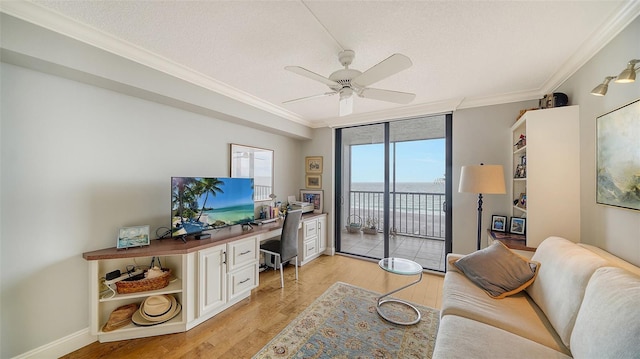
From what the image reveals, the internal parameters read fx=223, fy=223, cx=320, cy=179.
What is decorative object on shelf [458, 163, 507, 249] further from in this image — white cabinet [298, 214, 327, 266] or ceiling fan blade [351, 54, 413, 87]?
white cabinet [298, 214, 327, 266]

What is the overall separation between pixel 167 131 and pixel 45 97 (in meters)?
0.83

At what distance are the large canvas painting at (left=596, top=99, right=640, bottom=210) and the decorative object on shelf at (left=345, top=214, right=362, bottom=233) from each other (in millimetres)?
3552

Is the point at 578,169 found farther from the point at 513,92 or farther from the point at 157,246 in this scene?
the point at 157,246

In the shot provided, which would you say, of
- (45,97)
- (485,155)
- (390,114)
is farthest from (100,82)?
→ (485,155)

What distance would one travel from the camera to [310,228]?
144 inches

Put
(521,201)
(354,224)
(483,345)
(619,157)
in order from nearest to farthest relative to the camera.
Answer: (483,345), (619,157), (521,201), (354,224)

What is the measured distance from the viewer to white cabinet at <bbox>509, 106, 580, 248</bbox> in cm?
201

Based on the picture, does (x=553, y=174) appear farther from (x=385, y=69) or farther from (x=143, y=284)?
(x=143, y=284)

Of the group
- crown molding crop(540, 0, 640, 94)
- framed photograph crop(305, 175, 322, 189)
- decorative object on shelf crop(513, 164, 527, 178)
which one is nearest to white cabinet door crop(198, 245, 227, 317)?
framed photograph crop(305, 175, 322, 189)

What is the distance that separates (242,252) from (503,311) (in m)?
2.29

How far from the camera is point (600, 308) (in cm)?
101

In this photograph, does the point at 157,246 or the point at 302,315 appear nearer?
the point at 157,246

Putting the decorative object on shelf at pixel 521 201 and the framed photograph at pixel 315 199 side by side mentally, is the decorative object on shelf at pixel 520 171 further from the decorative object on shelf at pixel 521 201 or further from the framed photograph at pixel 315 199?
the framed photograph at pixel 315 199

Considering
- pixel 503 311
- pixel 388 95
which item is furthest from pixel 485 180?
pixel 388 95
